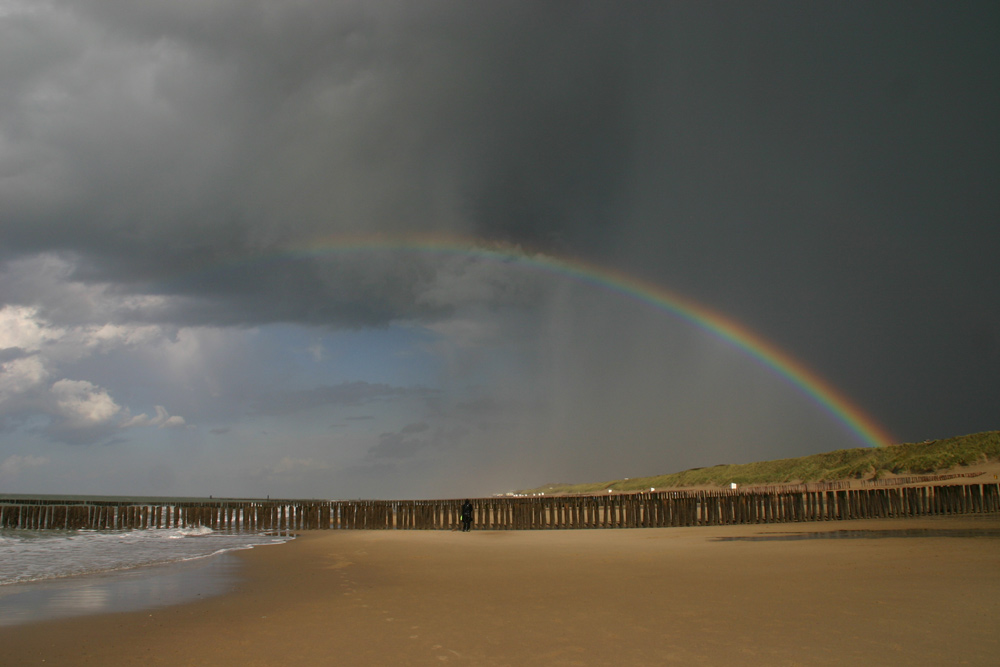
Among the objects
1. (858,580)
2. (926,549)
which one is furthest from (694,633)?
(926,549)

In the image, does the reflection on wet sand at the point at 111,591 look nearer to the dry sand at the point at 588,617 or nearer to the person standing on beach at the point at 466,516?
the dry sand at the point at 588,617

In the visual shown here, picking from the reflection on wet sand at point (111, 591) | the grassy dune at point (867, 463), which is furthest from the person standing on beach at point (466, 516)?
the grassy dune at point (867, 463)

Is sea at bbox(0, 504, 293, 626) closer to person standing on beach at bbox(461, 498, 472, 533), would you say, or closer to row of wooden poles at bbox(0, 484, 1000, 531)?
person standing on beach at bbox(461, 498, 472, 533)

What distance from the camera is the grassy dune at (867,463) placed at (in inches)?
2007

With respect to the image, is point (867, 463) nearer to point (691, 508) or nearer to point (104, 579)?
point (691, 508)

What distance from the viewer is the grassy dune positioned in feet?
167

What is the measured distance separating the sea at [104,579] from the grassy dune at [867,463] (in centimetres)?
5297

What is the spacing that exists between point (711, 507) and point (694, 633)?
80.1 feet

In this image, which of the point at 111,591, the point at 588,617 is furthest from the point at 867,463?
the point at 111,591

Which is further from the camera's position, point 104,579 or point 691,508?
point 691,508

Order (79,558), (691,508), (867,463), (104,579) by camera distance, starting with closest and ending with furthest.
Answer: (104,579)
(79,558)
(691,508)
(867,463)

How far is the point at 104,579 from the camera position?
49.3 feet

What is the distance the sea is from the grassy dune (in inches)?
2086

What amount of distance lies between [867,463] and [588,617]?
193ft
